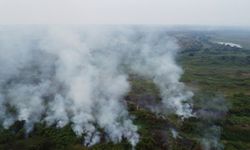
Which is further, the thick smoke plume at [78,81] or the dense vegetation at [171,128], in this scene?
the thick smoke plume at [78,81]

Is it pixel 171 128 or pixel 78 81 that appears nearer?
pixel 171 128

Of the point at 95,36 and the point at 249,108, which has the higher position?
the point at 95,36

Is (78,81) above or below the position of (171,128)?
above

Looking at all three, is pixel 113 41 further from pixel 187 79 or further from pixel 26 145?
pixel 26 145

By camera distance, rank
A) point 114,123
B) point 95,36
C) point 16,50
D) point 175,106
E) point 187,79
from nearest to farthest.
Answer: point 114,123 < point 175,106 < point 187,79 < point 16,50 < point 95,36

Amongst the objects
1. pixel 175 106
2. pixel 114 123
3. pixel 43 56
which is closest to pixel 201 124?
pixel 175 106

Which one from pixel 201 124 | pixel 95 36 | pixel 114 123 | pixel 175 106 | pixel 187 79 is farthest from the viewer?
pixel 95 36

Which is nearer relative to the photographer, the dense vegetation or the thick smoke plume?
the dense vegetation

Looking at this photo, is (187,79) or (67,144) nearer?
(67,144)
